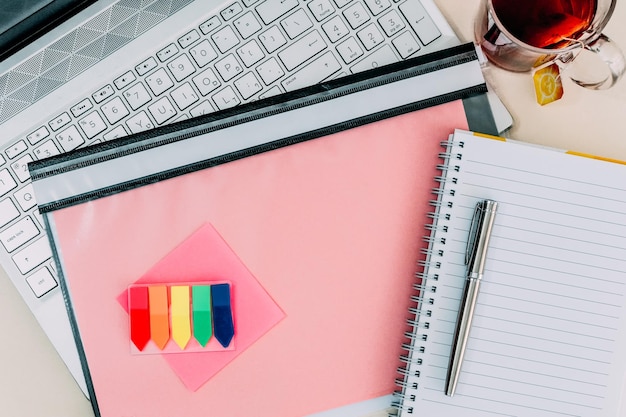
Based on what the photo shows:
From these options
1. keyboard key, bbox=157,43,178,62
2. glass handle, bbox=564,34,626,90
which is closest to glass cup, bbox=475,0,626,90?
glass handle, bbox=564,34,626,90

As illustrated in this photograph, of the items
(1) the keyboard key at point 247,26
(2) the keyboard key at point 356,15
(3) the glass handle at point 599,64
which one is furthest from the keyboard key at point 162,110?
(3) the glass handle at point 599,64

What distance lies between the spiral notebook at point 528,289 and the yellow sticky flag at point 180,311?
0.23 metres

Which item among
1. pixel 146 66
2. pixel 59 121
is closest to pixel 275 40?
pixel 146 66

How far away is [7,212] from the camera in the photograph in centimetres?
56

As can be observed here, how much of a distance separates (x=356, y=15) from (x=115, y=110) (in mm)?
268

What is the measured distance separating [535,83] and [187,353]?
458mm

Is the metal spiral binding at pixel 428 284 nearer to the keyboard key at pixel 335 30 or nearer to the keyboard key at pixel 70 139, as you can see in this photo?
the keyboard key at pixel 335 30

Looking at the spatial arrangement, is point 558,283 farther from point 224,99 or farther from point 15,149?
point 15,149

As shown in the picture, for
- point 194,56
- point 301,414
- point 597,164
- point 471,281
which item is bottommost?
point 301,414

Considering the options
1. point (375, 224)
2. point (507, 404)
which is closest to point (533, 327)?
point (507, 404)

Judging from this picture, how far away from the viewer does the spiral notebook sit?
0.55 metres

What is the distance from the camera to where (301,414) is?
564 millimetres

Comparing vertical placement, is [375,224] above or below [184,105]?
below

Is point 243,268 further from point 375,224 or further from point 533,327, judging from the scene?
point 533,327
